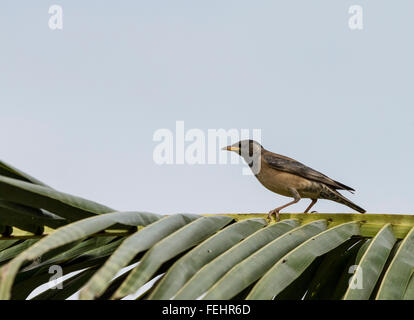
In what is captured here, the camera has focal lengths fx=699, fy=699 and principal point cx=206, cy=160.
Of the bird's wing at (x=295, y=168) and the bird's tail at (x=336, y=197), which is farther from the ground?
the bird's wing at (x=295, y=168)

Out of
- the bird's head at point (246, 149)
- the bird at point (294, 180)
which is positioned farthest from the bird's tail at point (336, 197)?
the bird's head at point (246, 149)

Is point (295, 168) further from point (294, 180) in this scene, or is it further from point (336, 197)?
point (336, 197)

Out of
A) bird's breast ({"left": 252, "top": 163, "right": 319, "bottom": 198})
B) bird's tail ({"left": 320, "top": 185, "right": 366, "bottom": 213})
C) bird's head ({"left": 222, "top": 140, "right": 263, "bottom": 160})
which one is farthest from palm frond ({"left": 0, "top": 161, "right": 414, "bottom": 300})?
bird's head ({"left": 222, "top": 140, "right": 263, "bottom": 160})

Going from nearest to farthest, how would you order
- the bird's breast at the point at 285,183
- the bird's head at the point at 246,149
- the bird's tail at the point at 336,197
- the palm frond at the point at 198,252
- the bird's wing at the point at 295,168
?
the palm frond at the point at 198,252
the bird's tail at the point at 336,197
the bird's wing at the point at 295,168
the bird's breast at the point at 285,183
the bird's head at the point at 246,149

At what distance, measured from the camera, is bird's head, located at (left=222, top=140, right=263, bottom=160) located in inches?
260

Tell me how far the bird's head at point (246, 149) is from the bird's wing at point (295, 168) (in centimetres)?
30

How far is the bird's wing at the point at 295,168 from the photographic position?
5684 millimetres

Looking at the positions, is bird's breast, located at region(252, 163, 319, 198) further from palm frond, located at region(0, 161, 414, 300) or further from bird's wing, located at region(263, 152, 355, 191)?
palm frond, located at region(0, 161, 414, 300)

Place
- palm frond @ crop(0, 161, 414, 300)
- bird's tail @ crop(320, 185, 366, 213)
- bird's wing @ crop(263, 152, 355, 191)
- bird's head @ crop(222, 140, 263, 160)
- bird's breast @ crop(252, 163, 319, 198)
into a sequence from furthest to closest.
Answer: bird's head @ crop(222, 140, 263, 160) → bird's breast @ crop(252, 163, 319, 198) → bird's wing @ crop(263, 152, 355, 191) → bird's tail @ crop(320, 185, 366, 213) → palm frond @ crop(0, 161, 414, 300)

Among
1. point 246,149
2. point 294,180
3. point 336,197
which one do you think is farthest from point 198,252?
point 246,149

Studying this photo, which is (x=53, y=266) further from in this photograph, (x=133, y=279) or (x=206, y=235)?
(x=133, y=279)

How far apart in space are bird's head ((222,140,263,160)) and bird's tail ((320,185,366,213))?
947 mm

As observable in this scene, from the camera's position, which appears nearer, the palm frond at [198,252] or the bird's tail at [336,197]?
the palm frond at [198,252]

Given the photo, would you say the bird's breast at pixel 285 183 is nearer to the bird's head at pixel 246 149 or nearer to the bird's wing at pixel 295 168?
the bird's wing at pixel 295 168
